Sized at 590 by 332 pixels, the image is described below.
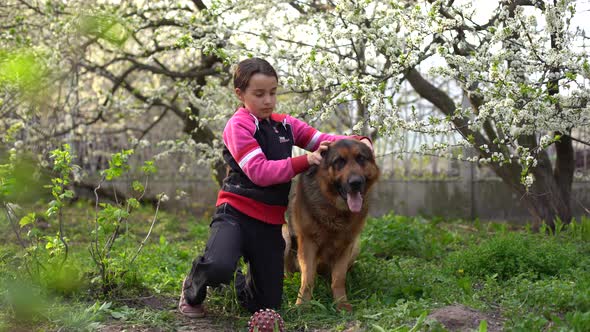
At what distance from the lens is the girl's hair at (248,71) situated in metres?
3.92

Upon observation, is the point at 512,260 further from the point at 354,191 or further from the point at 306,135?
the point at 306,135

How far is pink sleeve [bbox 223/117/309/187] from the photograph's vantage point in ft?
12.3

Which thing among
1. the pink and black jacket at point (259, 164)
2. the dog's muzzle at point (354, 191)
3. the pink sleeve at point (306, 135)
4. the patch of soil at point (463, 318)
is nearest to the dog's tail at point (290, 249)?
the pink and black jacket at point (259, 164)

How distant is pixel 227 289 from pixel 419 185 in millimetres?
6027

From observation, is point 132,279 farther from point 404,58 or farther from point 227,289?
point 404,58

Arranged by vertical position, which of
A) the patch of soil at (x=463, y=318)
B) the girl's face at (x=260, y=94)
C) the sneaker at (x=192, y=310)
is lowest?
the sneaker at (x=192, y=310)

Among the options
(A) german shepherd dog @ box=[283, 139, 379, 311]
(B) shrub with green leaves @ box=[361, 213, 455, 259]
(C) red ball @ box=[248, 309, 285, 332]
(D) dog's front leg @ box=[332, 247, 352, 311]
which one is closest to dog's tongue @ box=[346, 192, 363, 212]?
(A) german shepherd dog @ box=[283, 139, 379, 311]

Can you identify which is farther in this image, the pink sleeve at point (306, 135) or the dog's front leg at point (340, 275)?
the pink sleeve at point (306, 135)

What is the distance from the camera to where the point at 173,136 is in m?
11.6

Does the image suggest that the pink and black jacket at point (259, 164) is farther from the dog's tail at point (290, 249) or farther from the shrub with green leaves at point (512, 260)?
the shrub with green leaves at point (512, 260)

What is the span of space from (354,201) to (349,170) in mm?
209

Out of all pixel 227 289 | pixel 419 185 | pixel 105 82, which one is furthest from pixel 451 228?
pixel 105 82

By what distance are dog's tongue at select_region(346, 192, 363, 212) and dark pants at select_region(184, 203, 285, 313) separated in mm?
538

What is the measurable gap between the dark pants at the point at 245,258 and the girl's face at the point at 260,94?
26.5 inches
